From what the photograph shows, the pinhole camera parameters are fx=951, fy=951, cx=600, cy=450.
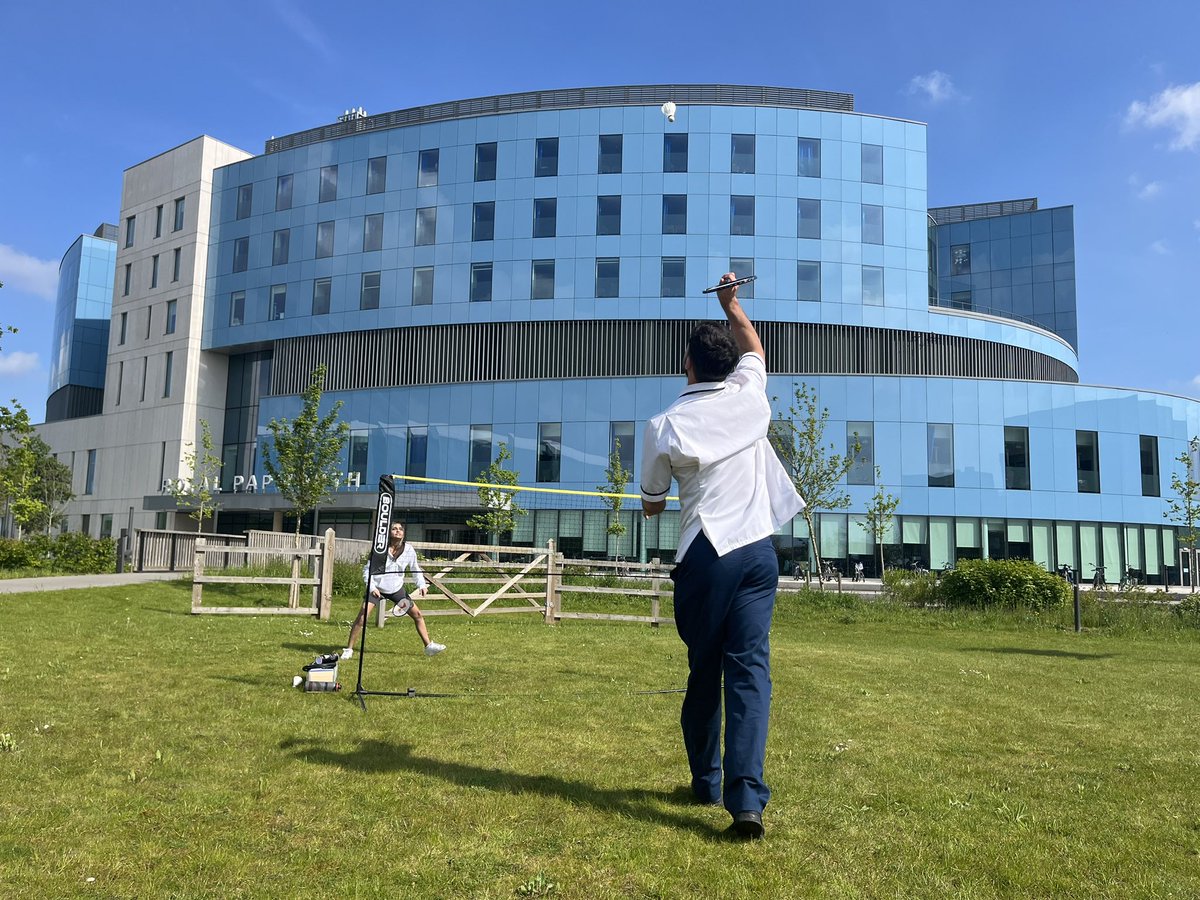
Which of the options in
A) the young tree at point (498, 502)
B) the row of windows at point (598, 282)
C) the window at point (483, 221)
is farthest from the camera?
the window at point (483, 221)

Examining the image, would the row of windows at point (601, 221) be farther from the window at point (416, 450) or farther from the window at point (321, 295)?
the window at point (416, 450)

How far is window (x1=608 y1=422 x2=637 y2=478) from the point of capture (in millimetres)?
46781

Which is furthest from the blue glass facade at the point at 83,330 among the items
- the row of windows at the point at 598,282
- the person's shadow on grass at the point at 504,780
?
the person's shadow on grass at the point at 504,780

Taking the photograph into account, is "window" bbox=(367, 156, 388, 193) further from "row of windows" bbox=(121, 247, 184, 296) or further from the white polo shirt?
the white polo shirt

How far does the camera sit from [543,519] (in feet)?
158

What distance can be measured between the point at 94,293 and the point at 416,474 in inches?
1665

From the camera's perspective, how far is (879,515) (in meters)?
42.7

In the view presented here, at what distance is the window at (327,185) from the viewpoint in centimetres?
5316

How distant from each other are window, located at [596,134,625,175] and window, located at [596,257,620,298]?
4.73m

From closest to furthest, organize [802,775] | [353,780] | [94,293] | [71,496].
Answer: [353,780]
[802,775]
[71,496]
[94,293]

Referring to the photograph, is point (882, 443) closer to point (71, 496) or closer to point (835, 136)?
point (835, 136)

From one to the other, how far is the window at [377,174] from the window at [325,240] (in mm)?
3137

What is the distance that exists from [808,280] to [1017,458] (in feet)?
43.1

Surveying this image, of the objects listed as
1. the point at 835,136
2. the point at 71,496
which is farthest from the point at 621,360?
the point at 71,496
